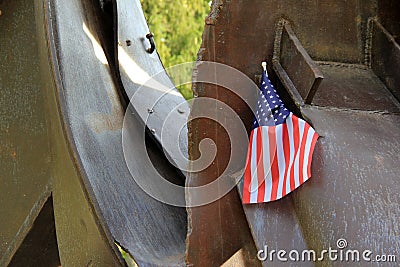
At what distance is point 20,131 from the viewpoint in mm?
3826

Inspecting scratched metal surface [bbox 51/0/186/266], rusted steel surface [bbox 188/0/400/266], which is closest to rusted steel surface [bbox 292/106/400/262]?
rusted steel surface [bbox 188/0/400/266]

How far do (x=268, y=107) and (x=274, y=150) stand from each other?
0.48ft

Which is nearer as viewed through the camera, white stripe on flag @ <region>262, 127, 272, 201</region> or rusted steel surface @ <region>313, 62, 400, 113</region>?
white stripe on flag @ <region>262, 127, 272, 201</region>

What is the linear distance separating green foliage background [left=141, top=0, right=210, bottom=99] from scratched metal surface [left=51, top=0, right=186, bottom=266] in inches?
301

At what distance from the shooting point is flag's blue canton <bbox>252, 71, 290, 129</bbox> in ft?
9.34

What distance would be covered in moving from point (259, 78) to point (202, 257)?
2.01 feet

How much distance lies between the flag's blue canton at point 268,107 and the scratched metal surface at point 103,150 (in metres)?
A: 0.58

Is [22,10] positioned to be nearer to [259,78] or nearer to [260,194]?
[259,78]

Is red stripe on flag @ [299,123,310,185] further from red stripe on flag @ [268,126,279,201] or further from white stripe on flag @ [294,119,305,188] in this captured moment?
red stripe on flag @ [268,126,279,201]

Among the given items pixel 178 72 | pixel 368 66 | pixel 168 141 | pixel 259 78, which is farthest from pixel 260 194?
pixel 178 72

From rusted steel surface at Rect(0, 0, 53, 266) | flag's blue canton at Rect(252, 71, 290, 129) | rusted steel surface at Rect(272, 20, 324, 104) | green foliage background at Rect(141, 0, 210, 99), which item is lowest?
green foliage background at Rect(141, 0, 210, 99)

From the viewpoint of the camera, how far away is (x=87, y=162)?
3209 mm

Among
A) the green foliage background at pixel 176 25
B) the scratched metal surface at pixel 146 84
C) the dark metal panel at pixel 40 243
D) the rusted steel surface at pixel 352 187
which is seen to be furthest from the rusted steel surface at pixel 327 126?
the green foliage background at pixel 176 25

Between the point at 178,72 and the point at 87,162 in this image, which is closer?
the point at 87,162
